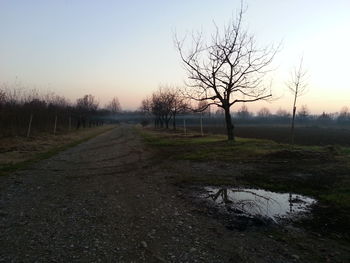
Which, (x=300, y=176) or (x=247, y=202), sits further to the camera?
(x=300, y=176)

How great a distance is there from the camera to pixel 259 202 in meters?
7.98

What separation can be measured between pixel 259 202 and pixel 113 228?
363 centimetres

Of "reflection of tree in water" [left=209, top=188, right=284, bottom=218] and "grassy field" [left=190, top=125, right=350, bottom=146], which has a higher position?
"reflection of tree in water" [left=209, top=188, right=284, bottom=218]

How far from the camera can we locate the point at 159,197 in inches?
326

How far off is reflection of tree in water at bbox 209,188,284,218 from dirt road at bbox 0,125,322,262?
83cm

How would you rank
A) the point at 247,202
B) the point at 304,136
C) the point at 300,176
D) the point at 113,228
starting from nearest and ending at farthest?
the point at 113,228, the point at 247,202, the point at 300,176, the point at 304,136

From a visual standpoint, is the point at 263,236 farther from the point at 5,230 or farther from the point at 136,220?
the point at 5,230

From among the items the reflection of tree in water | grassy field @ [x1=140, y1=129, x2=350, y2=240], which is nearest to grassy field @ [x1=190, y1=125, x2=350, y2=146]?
grassy field @ [x1=140, y1=129, x2=350, y2=240]

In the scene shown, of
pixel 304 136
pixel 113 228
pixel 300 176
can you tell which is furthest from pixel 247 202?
pixel 304 136

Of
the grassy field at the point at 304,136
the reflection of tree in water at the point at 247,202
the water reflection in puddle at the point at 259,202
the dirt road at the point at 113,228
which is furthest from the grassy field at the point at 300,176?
the grassy field at the point at 304,136

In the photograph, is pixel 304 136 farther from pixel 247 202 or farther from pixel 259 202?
pixel 247 202

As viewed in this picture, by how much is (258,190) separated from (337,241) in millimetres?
3854

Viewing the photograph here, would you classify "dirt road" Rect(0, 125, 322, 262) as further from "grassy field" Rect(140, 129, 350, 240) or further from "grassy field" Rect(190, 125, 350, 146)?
"grassy field" Rect(190, 125, 350, 146)

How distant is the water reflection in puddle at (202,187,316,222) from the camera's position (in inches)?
280
